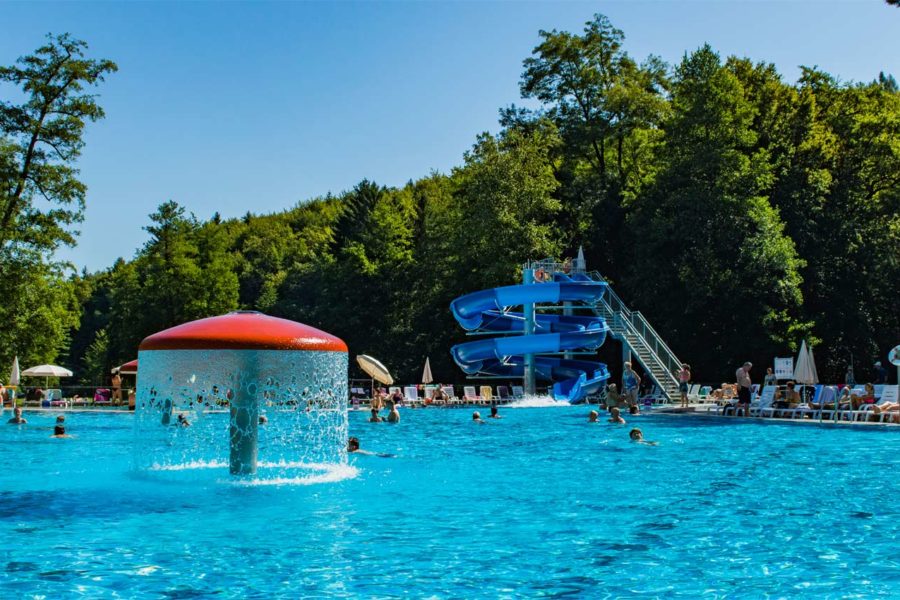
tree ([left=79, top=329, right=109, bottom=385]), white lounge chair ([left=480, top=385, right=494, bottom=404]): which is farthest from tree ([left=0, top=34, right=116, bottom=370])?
tree ([left=79, top=329, right=109, bottom=385])

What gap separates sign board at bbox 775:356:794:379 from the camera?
24562 millimetres

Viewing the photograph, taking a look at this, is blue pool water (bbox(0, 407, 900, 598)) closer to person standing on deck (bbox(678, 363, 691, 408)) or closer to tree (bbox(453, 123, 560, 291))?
person standing on deck (bbox(678, 363, 691, 408))

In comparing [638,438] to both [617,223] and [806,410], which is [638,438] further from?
[617,223]

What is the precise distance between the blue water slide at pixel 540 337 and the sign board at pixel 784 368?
359 inches

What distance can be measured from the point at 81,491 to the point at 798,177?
3335cm

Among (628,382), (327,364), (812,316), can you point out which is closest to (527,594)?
(327,364)

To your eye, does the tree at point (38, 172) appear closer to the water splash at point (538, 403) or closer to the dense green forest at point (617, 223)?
the dense green forest at point (617, 223)

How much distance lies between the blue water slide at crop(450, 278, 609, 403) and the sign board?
913 cm

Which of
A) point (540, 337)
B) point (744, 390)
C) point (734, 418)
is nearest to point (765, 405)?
point (744, 390)

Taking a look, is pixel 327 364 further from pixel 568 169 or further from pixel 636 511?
pixel 568 169

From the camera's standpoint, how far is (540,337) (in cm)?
3347

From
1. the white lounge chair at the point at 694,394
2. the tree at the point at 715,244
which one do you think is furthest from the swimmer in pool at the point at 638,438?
the tree at the point at 715,244

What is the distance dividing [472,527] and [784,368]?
1879cm

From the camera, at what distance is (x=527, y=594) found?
6.12 metres
